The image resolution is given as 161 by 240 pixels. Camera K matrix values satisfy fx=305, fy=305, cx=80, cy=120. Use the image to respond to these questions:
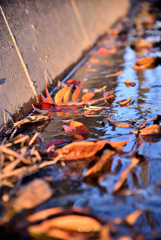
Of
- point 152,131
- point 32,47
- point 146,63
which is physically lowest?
point 146,63

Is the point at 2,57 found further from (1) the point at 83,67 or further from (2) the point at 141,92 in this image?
(1) the point at 83,67

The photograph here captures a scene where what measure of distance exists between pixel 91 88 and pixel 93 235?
1690mm

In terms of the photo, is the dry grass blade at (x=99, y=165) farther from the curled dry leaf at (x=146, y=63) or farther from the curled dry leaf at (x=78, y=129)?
the curled dry leaf at (x=146, y=63)

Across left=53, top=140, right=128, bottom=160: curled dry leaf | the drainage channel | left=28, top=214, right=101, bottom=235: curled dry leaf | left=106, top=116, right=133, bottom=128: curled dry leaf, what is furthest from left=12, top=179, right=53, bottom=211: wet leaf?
left=106, top=116, right=133, bottom=128: curled dry leaf

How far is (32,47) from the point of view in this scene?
2361 millimetres

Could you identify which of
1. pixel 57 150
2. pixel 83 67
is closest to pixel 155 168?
pixel 57 150

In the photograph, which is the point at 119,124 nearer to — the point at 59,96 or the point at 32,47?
the point at 59,96

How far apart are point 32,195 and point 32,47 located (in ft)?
5.22

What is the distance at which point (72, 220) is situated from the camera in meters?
0.88

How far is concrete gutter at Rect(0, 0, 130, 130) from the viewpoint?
1852mm

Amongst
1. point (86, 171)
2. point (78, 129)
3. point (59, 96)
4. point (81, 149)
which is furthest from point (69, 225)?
point (59, 96)

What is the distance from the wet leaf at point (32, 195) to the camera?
3.20 ft

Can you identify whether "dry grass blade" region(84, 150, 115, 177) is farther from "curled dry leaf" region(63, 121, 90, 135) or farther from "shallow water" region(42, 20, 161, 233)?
"curled dry leaf" region(63, 121, 90, 135)

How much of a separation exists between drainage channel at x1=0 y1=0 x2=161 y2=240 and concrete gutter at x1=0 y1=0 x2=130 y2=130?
6.2 inches
